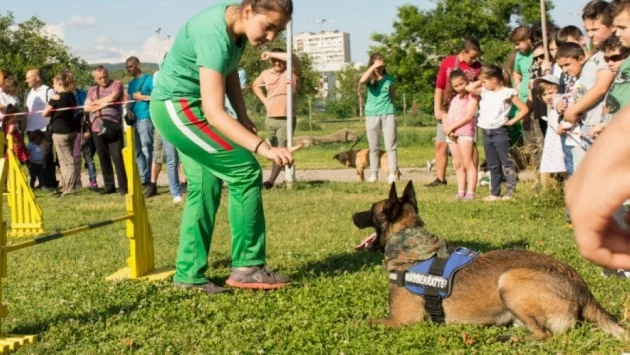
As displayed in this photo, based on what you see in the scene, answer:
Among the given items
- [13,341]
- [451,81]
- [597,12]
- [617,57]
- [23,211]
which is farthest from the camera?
[451,81]

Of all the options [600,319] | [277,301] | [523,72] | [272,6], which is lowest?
[277,301]

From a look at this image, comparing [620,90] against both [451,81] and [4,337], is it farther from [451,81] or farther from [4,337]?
[451,81]

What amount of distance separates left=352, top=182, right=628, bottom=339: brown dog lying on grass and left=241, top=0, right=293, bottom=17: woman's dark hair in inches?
55.2

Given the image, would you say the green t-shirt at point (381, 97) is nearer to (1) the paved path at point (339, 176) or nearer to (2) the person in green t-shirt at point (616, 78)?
(1) the paved path at point (339, 176)

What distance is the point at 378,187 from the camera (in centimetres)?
1353

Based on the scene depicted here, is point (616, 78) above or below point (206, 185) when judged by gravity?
above

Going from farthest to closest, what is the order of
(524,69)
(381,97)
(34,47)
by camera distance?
(34,47) < (381,97) < (524,69)

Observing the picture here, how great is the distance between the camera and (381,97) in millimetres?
13859

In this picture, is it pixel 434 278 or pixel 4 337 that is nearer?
pixel 4 337

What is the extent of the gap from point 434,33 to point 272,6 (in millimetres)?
55520

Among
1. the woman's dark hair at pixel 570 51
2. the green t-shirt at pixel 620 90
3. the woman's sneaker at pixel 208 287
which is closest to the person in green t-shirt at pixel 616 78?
the green t-shirt at pixel 620 90

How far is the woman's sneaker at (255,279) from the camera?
5.99m

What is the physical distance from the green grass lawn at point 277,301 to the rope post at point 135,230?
9.5 inches

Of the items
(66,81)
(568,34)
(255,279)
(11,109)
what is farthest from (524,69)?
(11,109)
